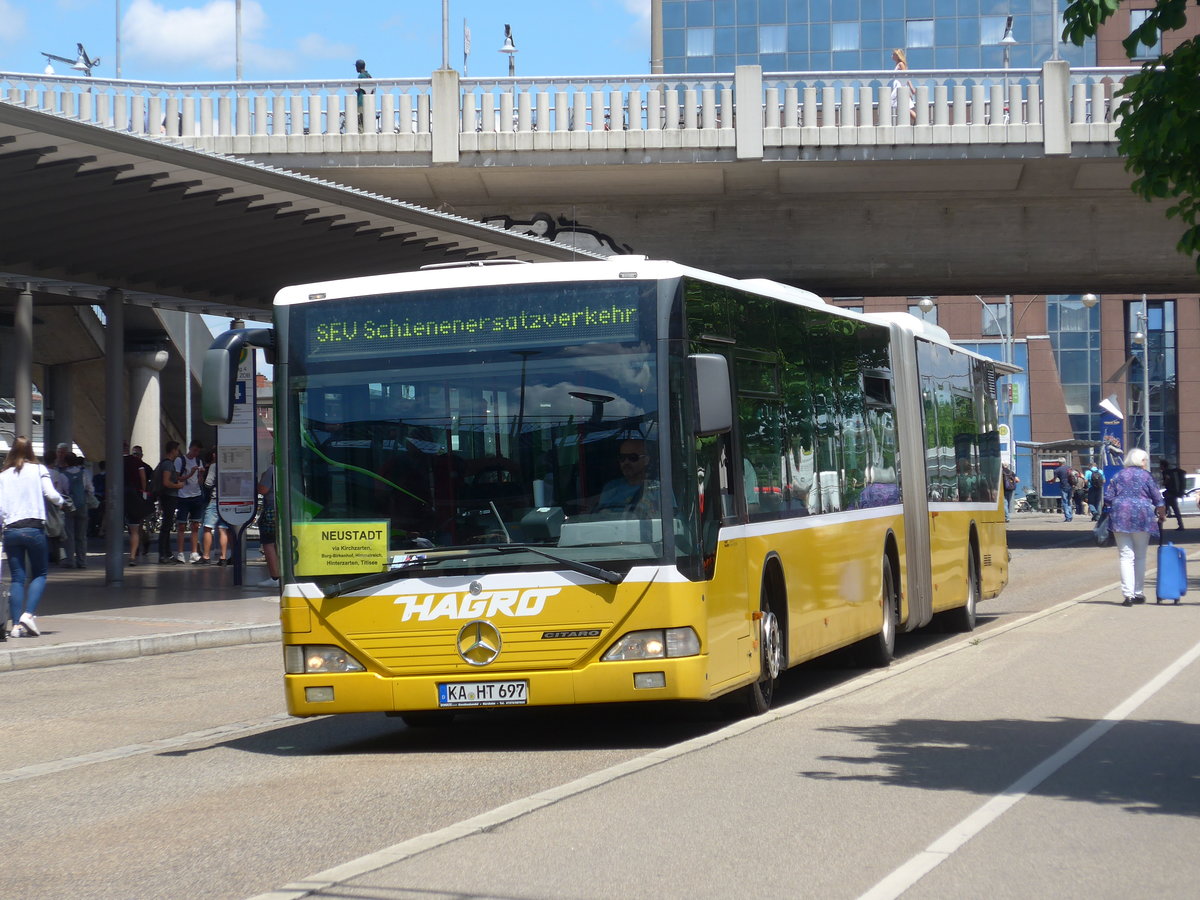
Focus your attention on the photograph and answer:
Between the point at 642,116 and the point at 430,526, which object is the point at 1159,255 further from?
the point at 430,526

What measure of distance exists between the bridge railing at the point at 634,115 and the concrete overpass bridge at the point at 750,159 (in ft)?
0.11

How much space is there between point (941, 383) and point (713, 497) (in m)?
8.03

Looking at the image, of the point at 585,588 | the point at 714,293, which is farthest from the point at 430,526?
the point at 714,293

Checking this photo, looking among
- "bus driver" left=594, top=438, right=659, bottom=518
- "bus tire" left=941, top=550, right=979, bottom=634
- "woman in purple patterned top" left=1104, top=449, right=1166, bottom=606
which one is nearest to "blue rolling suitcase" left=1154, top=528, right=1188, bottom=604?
"woman in purple patterned top" left=1104, top=449, right=1166, bottom=606

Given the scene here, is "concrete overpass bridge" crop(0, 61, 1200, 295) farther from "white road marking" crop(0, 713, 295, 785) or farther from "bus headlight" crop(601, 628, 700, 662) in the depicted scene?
"bus headlight" crop(601, 628, 700, 662)

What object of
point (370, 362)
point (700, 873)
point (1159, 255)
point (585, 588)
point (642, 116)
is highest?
point (642, 116)

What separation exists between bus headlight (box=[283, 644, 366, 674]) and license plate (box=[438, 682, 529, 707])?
1.73 feet

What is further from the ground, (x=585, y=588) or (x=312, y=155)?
(x=312, y=155)

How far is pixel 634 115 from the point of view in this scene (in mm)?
29984

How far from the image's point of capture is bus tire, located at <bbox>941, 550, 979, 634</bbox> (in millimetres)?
17484

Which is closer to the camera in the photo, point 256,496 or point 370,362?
point 370,362

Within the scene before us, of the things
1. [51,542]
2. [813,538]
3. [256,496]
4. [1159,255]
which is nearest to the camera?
[813,538]

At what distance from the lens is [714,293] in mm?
A: 10250

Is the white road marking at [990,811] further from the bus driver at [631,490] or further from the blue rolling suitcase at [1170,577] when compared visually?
the blue rolling suitcase at [1170,577]
